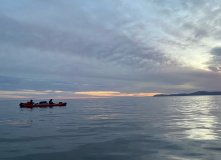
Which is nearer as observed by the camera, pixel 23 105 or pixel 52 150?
pixel 52 150

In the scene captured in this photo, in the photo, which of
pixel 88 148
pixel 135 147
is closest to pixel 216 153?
pixel 135 147

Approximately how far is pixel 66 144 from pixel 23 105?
2166 inches

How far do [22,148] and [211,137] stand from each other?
15.4m

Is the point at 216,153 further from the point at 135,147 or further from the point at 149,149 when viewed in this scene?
the point at 135,147

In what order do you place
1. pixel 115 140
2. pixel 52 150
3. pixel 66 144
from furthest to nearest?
pixel 115 140 < pixel 66 144 < pixel 52 150

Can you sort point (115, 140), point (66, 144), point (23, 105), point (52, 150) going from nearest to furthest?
point (52, 150)
point (66, 144)
point (115, 140)
point (23, 105)

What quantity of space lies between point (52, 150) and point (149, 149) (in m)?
6.65

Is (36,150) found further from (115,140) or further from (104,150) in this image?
(115,140)

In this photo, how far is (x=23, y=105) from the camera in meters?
61.8

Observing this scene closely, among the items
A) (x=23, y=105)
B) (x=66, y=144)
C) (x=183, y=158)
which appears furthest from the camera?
(x=23, y=105)

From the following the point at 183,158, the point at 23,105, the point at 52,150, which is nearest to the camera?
the point at 183,158

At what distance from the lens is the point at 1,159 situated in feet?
34.9

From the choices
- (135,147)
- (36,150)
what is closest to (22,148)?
(36,150)

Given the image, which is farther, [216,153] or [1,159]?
[216,153]
